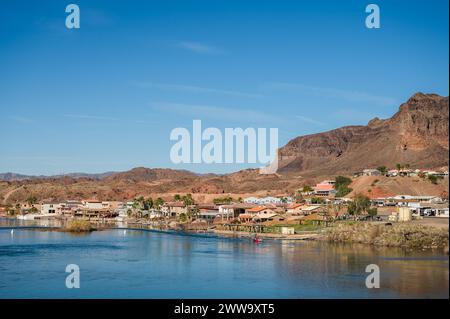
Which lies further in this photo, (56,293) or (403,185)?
(403,185)

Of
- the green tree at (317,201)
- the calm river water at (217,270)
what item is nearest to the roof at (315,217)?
the green tree at (317,201)

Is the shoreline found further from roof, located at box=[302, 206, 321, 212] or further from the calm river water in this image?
roof, located at box=[302, 206, 321, 212]

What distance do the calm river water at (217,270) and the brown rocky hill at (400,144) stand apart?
66990 millimetres

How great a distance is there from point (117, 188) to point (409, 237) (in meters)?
106

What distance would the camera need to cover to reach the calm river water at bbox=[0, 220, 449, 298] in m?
27.3

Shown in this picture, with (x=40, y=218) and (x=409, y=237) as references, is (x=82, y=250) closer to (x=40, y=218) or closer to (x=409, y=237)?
(x=409, y=237)

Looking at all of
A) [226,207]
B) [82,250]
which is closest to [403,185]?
[226,207]

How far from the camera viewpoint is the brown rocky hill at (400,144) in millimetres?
116938

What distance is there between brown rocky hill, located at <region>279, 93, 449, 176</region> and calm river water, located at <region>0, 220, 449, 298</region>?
66990 millimetres

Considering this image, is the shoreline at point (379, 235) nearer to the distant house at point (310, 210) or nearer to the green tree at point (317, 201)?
the distant house at point (310, 210)

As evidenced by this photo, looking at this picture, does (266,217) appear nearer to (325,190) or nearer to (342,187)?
(342,187)
